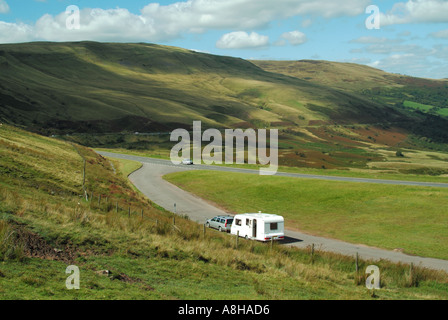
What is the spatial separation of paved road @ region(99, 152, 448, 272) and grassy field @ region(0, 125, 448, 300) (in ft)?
19.5

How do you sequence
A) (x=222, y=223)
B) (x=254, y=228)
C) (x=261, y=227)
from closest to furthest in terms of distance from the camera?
1. (x=261, y=227)
2. (x=254, y=228)
3. (x=222, y=223)

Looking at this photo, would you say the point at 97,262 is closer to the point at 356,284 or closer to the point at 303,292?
the point at 303,292

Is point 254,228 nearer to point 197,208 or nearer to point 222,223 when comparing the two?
point 222,223

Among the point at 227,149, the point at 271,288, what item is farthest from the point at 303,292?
the point at 227,149

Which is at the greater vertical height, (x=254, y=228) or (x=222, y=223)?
(x=254, y=228)

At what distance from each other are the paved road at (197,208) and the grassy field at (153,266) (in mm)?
5933

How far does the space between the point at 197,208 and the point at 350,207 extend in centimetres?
1615

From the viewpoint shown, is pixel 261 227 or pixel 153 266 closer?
pixel 153 266

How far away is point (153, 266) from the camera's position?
50.7 feet

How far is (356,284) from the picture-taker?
1694 centimetres

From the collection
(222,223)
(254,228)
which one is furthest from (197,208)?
(254,228)

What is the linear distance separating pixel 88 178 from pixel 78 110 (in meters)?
123

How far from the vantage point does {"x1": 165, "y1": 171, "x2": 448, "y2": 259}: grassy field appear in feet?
103

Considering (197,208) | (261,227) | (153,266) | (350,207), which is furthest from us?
(197,208)
